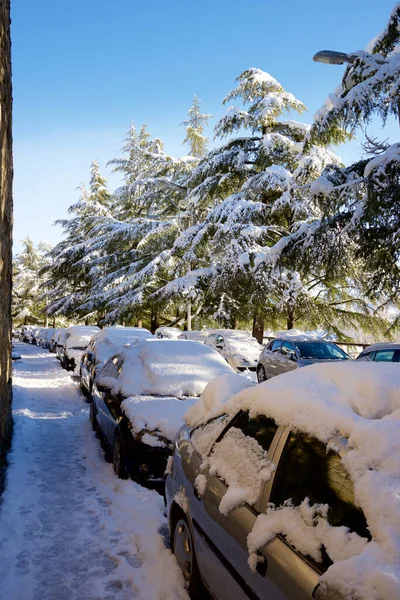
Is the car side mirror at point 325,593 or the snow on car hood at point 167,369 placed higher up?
the snow on car hood at point 167,369

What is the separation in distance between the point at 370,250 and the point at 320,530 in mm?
10532

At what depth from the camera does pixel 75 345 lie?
54.1 feet

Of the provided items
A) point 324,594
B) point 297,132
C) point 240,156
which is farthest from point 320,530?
point 297,132

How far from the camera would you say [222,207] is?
19688mm

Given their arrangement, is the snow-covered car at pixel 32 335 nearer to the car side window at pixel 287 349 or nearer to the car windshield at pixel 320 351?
the car side window at pixel 287 349

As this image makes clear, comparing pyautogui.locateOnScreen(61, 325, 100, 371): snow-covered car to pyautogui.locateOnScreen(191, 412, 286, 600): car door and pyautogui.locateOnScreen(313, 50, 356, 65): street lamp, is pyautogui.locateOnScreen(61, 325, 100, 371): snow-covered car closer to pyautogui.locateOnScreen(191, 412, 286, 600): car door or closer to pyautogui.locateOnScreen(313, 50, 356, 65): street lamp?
pyautogui.locateOnScreen(313, 50, 356, 65): street lamp

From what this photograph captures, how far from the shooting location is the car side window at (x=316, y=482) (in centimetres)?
175

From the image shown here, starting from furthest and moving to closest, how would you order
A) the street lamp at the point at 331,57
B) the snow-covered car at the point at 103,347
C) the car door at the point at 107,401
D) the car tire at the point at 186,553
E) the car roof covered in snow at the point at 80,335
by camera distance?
the car roof covered in snow at the point at 80,335
the snow-covered car at the point at 103,347
the street lamp at the point at 331,57
the car door at the point at 107,401
the car tire at the point at 186,553

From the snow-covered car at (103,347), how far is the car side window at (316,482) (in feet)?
21.8

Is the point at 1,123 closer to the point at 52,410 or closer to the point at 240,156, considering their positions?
the point at 52,410

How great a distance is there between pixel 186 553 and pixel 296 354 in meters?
9.27

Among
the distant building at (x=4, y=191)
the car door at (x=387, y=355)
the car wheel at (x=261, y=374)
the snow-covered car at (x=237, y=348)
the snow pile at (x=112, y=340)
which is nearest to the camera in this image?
the distant building at (x=4, y=191)

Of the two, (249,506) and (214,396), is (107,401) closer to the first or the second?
(214,396)

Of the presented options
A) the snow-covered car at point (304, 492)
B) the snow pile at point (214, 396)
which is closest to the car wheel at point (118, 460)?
the snow pile at point (214, 396)
